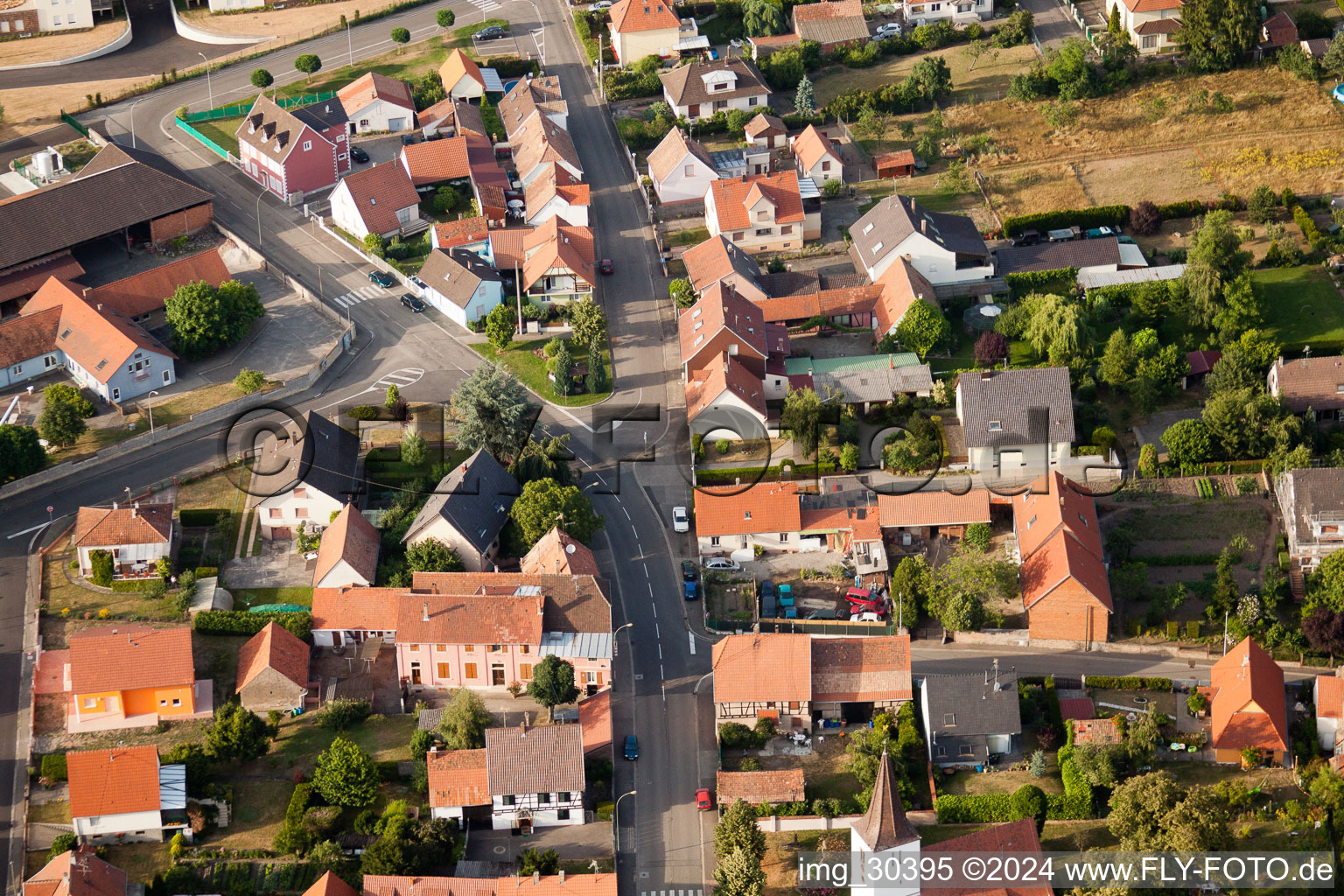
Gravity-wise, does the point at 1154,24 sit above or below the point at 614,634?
above

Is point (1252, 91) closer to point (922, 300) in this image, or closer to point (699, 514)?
point (922, 300)

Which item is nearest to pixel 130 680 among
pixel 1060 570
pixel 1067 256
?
pixel 1060 570

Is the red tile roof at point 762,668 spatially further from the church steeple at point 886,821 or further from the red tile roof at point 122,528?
the red tile roof at point 122,528

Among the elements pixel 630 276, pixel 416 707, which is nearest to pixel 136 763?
pixel 416 707

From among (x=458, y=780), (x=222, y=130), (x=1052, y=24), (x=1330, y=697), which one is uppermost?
(x=1052, y=24)

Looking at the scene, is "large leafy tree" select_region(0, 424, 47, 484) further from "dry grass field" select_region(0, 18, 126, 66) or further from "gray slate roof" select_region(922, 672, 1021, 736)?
"dry grass field" select_region(0, 18, 126, 66)

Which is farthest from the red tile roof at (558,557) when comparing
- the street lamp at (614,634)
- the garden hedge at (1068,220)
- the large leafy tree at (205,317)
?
the garden hedge at (1068,220)

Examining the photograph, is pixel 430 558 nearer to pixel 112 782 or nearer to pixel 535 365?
pixel 112 782

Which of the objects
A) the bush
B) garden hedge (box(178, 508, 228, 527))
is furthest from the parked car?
the bush
